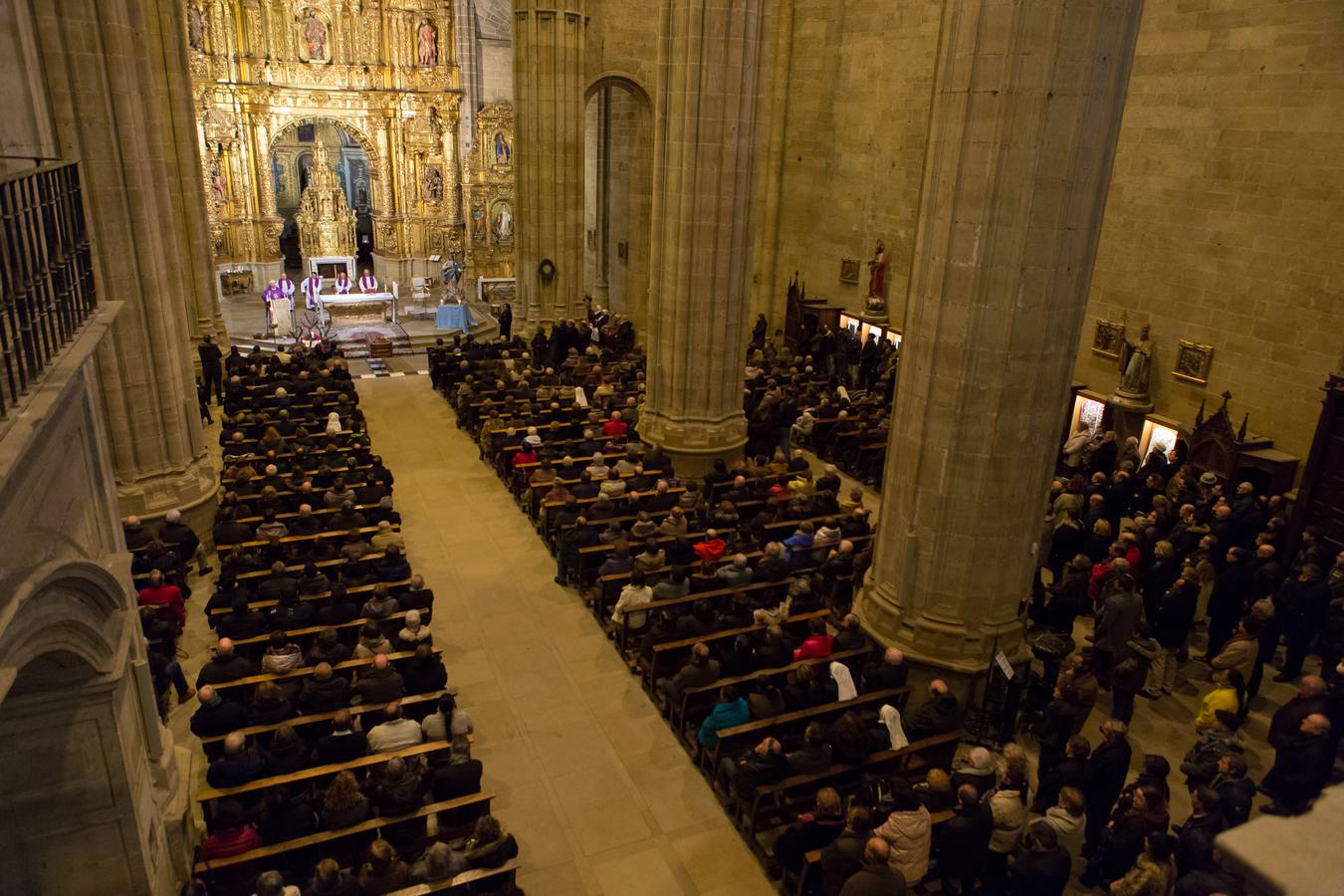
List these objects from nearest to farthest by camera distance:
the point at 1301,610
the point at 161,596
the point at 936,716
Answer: the point at 936,716, the point at 161,596, the point at 1301,610

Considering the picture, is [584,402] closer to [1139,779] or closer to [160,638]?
[160,638]

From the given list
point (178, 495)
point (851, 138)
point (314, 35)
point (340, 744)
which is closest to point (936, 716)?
point (340, 744)

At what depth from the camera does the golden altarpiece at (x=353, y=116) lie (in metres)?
28.1

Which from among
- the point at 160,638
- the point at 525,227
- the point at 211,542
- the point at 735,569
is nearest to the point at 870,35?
the point at 525,227

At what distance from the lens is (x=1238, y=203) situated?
1484cm

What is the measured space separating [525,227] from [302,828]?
18.7 m

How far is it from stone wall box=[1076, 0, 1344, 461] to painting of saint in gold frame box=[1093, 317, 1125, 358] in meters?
0.31

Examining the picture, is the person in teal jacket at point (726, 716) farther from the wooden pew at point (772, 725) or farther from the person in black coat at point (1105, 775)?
the person in black coat at point (1105, 775)

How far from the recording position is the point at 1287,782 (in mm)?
7848

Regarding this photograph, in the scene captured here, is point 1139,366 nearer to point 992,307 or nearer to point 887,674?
point 992,307

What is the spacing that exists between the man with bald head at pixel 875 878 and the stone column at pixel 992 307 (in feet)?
11.4


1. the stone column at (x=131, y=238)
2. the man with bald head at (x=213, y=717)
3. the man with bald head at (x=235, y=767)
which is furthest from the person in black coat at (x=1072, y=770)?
the stone column at (x=131, y=238)

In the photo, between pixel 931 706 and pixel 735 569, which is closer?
pixel 931 706

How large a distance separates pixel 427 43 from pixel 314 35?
3453 mm
